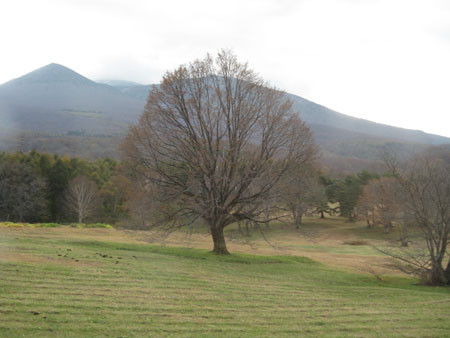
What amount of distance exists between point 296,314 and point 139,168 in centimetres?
1263

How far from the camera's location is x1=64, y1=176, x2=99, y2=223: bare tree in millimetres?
56250

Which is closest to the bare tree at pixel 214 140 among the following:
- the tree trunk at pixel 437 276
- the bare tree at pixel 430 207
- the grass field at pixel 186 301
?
the grass field at pixel 186 301

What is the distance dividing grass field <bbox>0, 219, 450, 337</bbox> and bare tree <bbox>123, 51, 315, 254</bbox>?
4123 mm

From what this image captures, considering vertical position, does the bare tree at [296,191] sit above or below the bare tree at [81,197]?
Result: above

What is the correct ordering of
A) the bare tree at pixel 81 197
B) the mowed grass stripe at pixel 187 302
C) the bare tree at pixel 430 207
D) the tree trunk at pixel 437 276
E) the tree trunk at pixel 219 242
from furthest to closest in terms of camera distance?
the bare tree at pixel 81 197
the tree trunk at pixel 219 242
the bare tree at pixel 430 207
the tree trunk at pixel 437 276
the mowed grass stripe at pixel 187 302

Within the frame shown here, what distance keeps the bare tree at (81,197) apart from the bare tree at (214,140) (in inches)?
1509

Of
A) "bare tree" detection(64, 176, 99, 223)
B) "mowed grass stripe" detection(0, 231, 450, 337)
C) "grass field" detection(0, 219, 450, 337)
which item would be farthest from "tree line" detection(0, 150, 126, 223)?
"mowed grass stripe" detection(0, 231, 450, 337)

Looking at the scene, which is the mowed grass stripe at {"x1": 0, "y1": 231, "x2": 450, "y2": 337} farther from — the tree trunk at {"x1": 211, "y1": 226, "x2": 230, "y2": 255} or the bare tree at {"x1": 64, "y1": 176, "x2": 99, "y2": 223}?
the bare tree at {"x1": 64, "y1": 176, "x2": 99, "y2": 223}

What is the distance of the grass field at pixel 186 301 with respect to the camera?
8.77 m

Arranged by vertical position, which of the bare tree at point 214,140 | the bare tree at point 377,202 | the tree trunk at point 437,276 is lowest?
the tree trunk at point 437,276

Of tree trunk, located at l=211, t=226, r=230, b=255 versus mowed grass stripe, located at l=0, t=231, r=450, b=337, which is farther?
tree trunk, located at l=211, t=226, r=230, b=255

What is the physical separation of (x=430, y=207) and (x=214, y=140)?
1173 cm

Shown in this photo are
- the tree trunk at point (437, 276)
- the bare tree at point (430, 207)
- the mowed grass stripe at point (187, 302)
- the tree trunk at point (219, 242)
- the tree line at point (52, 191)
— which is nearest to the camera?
the mowed grass stripe at point (187, 302)

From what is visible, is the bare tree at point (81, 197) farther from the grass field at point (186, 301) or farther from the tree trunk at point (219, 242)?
the grass field at point (186, 301)
